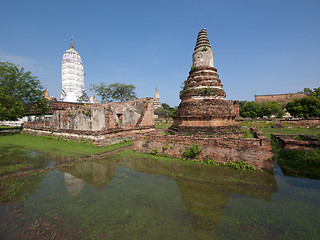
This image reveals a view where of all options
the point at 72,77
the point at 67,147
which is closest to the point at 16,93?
the point at 67,147

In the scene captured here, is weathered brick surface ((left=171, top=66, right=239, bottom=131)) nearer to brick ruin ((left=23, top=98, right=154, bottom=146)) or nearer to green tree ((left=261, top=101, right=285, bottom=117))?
brick ruin ((left=23, top=98, right=154, bottom=146))

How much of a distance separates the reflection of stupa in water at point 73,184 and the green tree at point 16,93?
43.0 feet

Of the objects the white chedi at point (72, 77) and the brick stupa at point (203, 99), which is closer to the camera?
the brick stupa at point (203, 99)

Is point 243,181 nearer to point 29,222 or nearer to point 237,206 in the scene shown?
point 237,206

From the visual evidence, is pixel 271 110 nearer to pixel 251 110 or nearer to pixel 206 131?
pixel 251 110

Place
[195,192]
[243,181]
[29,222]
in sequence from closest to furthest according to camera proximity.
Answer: [29,222] < [195,192] < [243,181]

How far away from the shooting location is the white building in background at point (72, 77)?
38750mm

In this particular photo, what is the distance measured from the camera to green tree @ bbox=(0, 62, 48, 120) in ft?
45.9

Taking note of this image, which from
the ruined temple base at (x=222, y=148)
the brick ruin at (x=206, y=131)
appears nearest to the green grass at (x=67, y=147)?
the brick ruin at (x=206, y=131)

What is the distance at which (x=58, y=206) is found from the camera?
11.3ft

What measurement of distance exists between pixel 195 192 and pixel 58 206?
129 inches

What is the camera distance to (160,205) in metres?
3.45

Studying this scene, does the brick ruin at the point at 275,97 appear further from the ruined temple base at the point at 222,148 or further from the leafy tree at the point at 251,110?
the ruined temple base at the point at 222,148

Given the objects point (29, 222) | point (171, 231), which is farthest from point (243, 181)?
point (29, 222)
